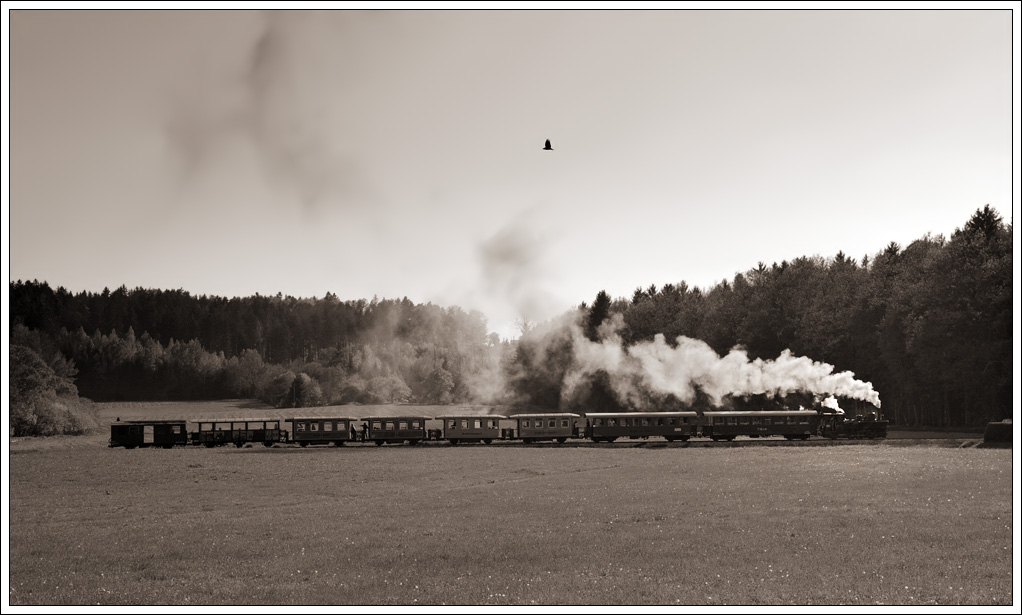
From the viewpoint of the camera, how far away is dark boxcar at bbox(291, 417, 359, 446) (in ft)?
255

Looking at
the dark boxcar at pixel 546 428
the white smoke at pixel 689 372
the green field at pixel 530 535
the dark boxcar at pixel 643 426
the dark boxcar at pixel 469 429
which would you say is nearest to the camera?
the green field at pixel 530 535

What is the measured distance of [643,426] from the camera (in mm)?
76188

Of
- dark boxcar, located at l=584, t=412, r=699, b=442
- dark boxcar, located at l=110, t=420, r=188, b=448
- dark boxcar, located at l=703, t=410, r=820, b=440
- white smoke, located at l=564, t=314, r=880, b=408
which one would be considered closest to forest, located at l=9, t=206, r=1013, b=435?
white smoke, located at l=564, t=314, r=880, b=408

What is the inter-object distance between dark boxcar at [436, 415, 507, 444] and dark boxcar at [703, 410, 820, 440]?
784 inches

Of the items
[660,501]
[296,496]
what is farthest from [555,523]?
[296,496]

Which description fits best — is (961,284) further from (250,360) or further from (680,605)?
(250,360)

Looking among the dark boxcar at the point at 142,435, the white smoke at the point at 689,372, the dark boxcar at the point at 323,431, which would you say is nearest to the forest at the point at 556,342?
the white smoke at the point at 689,372

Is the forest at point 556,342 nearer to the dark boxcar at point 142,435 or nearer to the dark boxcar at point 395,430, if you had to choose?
the dark boxcar at point 142,435

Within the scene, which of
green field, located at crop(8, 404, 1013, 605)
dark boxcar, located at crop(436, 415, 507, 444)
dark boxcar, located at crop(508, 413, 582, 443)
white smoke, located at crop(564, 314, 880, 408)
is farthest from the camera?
white smoke, located at crop(564, 314, 880, 408)

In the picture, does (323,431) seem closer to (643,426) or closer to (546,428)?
(546,428)

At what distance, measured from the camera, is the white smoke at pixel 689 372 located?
86.1m

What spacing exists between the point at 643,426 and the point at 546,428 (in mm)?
9158

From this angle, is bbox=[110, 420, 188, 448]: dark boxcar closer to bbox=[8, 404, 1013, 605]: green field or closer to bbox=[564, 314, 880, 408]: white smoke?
bbox=[8, 404, 1013, 605]: green field

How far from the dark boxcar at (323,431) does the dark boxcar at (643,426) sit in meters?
22.9
